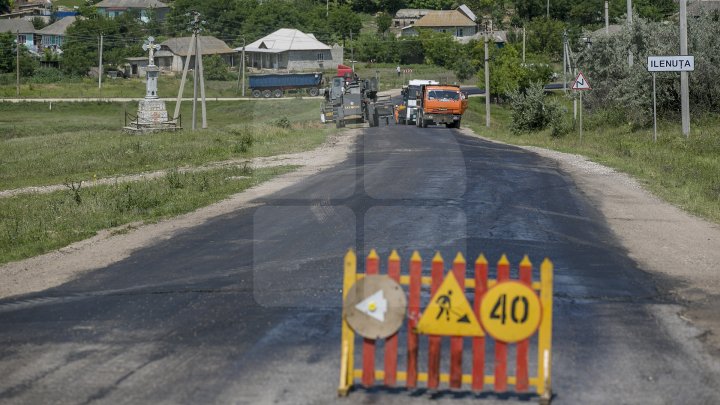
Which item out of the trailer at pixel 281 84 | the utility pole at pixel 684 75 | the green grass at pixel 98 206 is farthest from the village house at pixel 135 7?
the green grass at pixel 98 206

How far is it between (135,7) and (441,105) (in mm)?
110254

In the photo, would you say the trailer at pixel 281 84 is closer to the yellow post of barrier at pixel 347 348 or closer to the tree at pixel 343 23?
the tree at pixel 343 23

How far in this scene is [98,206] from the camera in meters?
21.0

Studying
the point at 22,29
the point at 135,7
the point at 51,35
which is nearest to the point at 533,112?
the point at 51,35

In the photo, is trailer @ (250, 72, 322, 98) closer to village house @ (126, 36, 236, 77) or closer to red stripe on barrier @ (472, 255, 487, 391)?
village house @ (126, 36, 236, 77)

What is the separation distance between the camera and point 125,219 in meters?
19.2

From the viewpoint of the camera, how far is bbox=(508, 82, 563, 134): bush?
157ft

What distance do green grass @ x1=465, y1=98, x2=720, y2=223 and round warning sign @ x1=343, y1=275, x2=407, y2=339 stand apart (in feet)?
39.8

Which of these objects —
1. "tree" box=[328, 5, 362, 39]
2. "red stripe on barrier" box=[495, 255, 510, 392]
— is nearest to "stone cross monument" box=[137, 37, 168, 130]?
"red stripe on barrier" box=[495, 255, 510, 392]

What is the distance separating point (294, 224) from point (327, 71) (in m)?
96.7

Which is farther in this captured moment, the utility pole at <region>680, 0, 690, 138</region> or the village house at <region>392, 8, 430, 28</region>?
the village house at <region>392, 8, 430, 28</region>

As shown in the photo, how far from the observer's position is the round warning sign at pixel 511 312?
7.71 meters

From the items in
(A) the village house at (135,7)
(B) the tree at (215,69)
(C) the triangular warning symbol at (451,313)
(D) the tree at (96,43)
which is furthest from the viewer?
(A) the village house at (135,7)

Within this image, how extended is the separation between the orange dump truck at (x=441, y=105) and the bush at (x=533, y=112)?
13.8 ft
